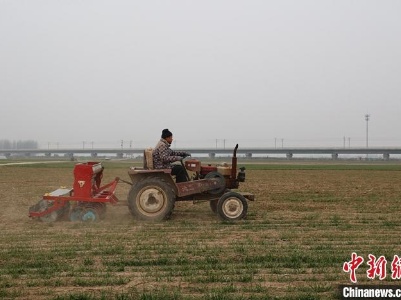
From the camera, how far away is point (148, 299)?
15.5 ft

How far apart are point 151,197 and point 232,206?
70.1 inches

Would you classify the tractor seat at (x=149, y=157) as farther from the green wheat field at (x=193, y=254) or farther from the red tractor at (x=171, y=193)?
the green wheat field at (x=193, y=254)

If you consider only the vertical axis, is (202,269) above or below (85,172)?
below

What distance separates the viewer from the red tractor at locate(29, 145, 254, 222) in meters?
9.73

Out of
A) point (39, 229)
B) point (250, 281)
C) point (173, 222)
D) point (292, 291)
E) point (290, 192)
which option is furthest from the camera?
point (290, 192)

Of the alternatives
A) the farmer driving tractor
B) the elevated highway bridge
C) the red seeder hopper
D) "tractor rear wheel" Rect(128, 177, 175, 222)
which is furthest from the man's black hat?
the elevated highway bridge

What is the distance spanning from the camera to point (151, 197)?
32.2ft

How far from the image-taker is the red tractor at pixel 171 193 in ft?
32.0

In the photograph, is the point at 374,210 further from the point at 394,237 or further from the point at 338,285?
→ the point at 338,285

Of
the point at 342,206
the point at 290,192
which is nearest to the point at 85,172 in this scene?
the point at 342,206

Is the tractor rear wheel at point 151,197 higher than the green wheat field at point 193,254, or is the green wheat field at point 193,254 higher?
the tractor rear wheel at point 151,197

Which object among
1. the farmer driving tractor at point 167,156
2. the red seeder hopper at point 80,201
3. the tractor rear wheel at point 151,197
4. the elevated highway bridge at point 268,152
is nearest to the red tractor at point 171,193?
the tractor rear wheel at point 151,197

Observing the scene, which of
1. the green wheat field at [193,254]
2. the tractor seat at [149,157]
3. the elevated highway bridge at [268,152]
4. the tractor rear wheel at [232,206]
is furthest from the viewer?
the elevated highway bridge at [268,152]

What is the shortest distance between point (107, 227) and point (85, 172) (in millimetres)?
1426
